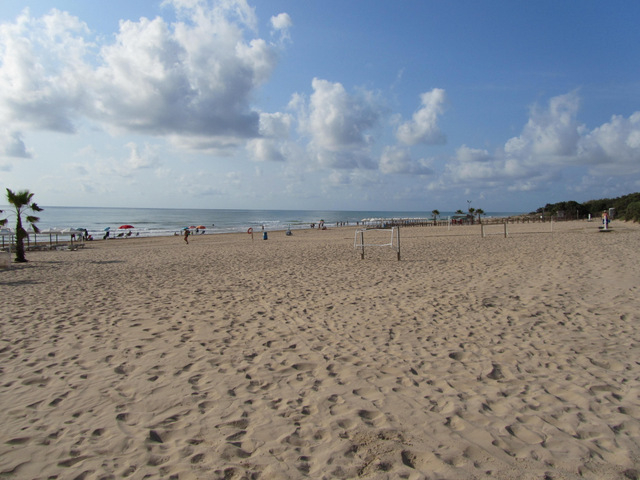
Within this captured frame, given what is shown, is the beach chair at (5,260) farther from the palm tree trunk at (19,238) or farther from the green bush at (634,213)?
the green bush at (634,213)

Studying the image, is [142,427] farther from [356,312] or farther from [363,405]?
[356,312]

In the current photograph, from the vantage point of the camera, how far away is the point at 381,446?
2721 millimetres

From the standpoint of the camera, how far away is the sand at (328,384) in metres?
2.59

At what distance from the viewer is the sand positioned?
2588 millimetres

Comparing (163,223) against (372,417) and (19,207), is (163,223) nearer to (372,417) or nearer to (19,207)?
(19,207)

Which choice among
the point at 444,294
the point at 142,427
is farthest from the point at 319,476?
the point at 444,294

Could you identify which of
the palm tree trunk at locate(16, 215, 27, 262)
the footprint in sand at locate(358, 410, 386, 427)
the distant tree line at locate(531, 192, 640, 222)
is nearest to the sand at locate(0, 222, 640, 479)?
the footprint in sand at locate(358, 410, 386, 427)

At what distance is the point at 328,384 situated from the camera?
373 cm

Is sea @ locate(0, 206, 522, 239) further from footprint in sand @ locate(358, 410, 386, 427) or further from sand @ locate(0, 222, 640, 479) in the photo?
footprint in sand @ locate(358, 410, 386, 427)

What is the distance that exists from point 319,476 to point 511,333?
153 inches

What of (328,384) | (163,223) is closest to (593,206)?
(328,384)

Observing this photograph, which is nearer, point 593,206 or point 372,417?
point 372,417

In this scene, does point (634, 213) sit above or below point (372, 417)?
above

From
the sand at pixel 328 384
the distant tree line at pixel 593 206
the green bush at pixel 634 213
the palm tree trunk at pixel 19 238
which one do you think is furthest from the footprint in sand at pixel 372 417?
the distant tree line at pixel 593 206
